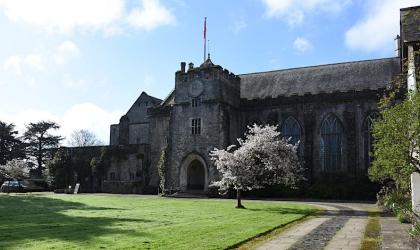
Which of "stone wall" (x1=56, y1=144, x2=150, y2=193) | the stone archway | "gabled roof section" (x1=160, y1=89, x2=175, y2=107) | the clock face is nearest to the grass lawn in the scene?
the stone archway

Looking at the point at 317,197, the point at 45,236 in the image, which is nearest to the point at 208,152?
the point at 317,197

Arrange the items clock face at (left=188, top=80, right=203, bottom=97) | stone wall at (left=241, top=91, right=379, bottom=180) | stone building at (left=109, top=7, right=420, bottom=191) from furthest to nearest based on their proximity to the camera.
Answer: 1. clock face at (left=188, top=80, right=203, bottom=97)
2. stone building at (left=109, top=7, right=420, bottom=191)
3. stone wall at (left=241, top=91, right=379, bottom=180)

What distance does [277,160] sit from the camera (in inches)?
1027

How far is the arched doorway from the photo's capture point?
140 ft

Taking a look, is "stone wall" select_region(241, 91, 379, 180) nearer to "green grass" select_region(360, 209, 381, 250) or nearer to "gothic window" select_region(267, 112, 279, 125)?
"gothic window" select_region(267, 112, 279, 125)

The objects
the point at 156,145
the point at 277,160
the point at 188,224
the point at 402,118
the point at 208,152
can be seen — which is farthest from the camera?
the point at 156,145

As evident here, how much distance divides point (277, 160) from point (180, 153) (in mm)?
17227

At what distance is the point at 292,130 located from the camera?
136ft

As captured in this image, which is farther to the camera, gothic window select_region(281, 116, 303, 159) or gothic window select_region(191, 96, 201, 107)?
gothic window select_region(191, 96, 201, 107)

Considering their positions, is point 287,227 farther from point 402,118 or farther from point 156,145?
point 156,145

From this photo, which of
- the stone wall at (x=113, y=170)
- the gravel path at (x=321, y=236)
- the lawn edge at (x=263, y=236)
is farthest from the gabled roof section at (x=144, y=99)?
the gravel path at (x=321, y=236)

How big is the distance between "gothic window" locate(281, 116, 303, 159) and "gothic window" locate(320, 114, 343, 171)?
2.16 meters

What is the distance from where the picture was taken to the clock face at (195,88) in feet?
137

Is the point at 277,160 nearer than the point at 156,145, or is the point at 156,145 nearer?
the point at 277,160
